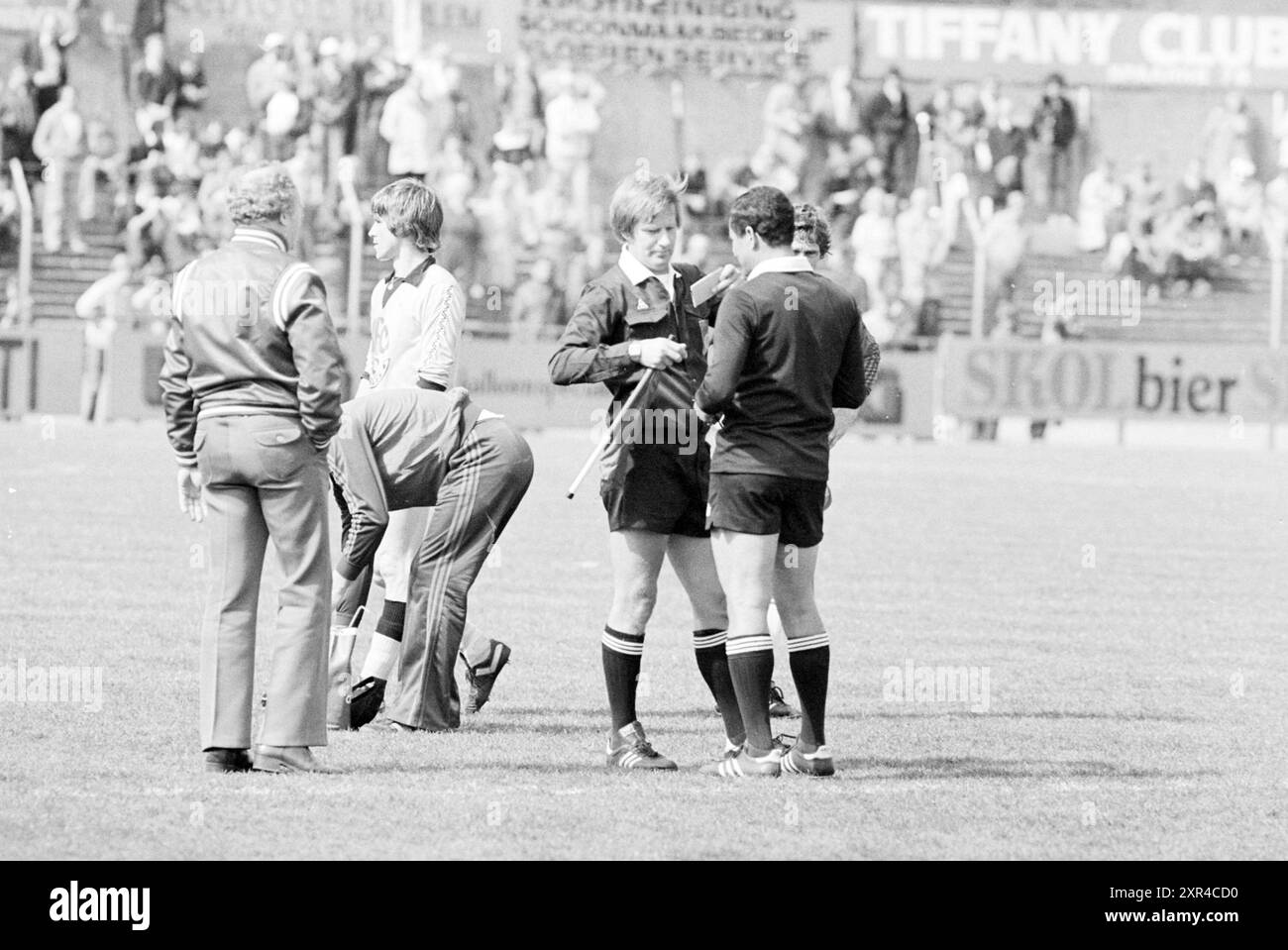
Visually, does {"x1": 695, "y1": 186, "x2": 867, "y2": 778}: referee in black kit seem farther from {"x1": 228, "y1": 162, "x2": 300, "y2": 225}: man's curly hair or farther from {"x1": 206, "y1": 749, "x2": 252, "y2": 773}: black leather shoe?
{"x1": 206, "y1": 749, "x2": 252, "y2": 773}: black leather shoe

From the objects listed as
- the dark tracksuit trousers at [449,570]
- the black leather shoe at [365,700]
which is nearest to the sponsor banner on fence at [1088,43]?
the dark tracksuit trousers at [449,570]

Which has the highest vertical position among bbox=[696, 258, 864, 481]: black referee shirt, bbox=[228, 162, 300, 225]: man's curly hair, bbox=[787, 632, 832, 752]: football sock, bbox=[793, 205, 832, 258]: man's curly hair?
bbox=[228, 162, 300, 225]: man's curly hair

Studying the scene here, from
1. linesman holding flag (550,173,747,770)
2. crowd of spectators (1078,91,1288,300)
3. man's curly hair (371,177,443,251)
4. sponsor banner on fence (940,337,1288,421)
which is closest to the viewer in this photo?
linesman holding flag (550,173,747,770)

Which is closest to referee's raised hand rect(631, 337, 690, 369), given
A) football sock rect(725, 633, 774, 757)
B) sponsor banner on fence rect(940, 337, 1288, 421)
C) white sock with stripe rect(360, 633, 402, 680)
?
football sock rect(725, 633, 774, 757)

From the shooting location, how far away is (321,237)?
2934cm

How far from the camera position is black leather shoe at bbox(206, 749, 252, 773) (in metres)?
7.80

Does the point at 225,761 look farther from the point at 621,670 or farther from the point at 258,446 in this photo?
the point at 621,670

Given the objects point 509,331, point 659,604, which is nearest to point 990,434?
point 509,331

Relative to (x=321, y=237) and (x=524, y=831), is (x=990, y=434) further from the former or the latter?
(x=524, y=831)

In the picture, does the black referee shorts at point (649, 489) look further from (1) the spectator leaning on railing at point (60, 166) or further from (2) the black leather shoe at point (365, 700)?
(1) the spectator leaning on railing at point (60, 166)

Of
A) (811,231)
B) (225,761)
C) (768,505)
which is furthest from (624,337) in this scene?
(225,761)

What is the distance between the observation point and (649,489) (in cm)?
807

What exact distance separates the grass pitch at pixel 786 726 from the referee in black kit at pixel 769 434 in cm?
42

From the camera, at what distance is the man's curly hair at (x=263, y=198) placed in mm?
7660
